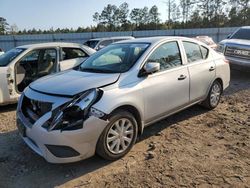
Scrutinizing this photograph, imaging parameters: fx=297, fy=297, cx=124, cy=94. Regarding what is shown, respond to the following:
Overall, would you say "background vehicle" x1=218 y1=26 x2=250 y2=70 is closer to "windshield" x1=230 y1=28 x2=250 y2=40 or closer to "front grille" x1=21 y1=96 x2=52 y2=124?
"windshield" x1=230 y1=28 x2=250 y2=40

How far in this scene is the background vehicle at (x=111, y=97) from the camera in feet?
12.2

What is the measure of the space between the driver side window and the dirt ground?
117cm

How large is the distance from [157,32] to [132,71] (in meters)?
23.6

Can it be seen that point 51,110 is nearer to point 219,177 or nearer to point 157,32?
point 219,177

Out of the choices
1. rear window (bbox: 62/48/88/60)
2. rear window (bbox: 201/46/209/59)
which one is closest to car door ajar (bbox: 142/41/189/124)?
rear window (bbox: 201/46/209/59)

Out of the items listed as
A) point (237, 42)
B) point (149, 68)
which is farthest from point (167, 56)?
point (237, 42)

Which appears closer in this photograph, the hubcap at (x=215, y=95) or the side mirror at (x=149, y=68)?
the side mirror at (x=149, y=68)

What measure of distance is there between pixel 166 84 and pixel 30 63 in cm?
409

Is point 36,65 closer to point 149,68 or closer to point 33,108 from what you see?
point 33,108

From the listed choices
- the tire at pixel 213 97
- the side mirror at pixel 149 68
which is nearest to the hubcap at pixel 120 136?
the side mirror at pixel 149 68

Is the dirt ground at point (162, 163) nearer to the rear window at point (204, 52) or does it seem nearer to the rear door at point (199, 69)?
the rear door at point (199, 69)

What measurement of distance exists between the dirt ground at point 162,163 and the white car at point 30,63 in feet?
4.12

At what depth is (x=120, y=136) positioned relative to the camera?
13.7 feet

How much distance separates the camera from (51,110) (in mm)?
3771
